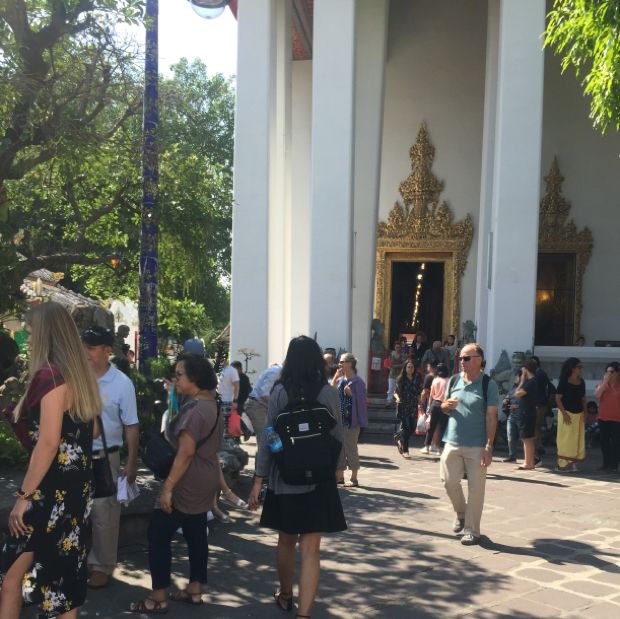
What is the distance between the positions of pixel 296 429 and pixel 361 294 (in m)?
14.4

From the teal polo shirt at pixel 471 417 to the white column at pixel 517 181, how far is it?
8518 millimetres

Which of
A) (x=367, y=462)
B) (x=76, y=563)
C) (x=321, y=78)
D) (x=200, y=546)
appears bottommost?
(x=367, y=462)

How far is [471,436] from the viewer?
724 centimetres

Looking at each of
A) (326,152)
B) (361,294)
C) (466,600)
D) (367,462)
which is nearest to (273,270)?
(361,294)

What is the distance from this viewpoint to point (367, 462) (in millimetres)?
12266

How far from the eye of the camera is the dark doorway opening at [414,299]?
22.6 metres

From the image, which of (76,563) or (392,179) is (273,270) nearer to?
(392,179)

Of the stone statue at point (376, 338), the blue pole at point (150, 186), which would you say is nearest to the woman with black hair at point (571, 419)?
the blue pole at point (150, 186)

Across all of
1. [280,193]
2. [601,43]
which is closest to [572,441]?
[601,43]

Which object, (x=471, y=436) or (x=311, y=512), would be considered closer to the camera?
(x=311, y=512)

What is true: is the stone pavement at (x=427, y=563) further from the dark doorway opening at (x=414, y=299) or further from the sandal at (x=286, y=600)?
the dark doorway opening at (x=414, y=299)

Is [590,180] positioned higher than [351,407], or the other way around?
[590,180]

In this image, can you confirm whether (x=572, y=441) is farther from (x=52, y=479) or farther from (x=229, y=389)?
(x=52, y=479)

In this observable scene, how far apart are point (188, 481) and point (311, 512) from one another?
2.70ft
